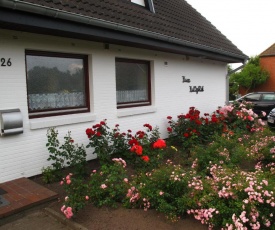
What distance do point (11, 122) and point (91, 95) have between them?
2006 millimetres

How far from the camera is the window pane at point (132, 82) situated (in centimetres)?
727

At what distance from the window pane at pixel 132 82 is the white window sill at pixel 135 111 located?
0.94 ft

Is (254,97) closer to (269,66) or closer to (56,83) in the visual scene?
(56,83)

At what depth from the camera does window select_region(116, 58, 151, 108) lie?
7.26 m

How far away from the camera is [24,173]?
5086mm

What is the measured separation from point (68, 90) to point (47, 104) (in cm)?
61

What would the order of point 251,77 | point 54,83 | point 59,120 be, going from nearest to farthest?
point 59,120 < point 54,83 < point 251,77

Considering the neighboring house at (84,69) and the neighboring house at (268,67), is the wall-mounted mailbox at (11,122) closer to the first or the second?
the neighboring house at (84,69)

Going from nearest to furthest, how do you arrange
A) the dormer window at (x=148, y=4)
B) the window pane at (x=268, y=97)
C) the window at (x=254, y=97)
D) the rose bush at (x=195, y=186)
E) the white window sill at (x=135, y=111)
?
1. the rose bush at (x=195, y=186)
2. the white window sill at (x=135, y=111)
3. the dormer window at (x=148, y=4)
4. the window pane at (x=268, y=97)
5. the window at (x=254, y=97)

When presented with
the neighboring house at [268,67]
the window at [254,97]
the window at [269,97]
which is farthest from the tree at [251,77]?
the window at [269,97]

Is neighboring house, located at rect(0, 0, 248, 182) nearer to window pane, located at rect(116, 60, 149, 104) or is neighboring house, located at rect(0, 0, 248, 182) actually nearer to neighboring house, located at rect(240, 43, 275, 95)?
window pane, located at rect(116, 60, 149, 104)

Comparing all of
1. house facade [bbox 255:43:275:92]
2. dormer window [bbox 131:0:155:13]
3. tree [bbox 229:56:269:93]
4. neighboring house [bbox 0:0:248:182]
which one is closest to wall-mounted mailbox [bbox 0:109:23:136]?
neighboring house [bbox 0:0:248:182]

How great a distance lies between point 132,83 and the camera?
767 centimetres

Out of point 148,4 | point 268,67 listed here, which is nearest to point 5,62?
point 148,4
